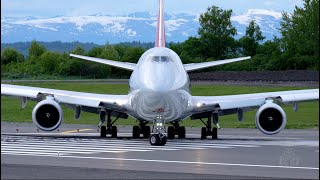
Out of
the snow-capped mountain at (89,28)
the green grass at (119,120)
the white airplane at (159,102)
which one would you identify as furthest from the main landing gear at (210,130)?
the snow-capped mountain at (89,28)

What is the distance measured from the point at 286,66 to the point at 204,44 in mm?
Result: 62155

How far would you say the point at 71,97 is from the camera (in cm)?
3306

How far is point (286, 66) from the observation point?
39.8 meters

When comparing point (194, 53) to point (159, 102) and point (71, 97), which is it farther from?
point (159, 102)

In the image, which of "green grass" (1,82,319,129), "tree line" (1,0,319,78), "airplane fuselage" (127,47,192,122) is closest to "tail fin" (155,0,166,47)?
"airplane fuselage" (127,47,192,122)

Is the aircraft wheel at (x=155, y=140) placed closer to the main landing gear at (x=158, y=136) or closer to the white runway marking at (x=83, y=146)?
the main landing gear at (x=158, y=136)

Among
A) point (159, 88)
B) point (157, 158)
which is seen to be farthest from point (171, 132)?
point (157, 158)

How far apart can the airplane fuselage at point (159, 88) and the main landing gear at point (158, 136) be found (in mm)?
308

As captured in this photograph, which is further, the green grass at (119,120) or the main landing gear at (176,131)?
the green grass at (119,120)

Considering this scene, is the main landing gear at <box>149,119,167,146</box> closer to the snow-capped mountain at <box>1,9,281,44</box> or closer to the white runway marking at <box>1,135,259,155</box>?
the white runway marking at <box>1,135,259,155</box>

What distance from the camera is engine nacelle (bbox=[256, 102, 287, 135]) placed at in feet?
99.0

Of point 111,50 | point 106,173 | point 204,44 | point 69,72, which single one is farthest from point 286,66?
point 204,44

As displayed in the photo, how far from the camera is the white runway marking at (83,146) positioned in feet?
86.6

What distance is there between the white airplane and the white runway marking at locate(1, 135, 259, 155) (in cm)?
72
